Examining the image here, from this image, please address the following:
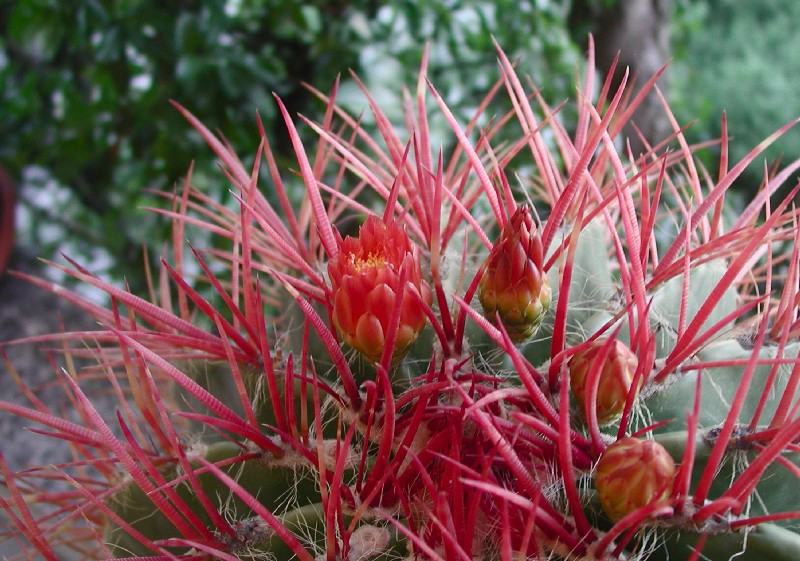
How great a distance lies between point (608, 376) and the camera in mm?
289

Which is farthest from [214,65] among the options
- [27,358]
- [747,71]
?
[747,71]

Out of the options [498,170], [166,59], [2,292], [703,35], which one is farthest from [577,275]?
[703,35]

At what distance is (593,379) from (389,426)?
8 cm

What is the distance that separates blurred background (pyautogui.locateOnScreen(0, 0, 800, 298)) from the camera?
0.99 metres

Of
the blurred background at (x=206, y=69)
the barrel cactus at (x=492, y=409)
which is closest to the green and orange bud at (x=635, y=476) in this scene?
the barrel cactus at (x=492, y=409)

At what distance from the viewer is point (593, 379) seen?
0.86 ft

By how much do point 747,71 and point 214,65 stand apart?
2.90m

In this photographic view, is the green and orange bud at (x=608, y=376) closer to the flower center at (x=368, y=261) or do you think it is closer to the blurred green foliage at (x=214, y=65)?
the flower center at (x=368, y=261)

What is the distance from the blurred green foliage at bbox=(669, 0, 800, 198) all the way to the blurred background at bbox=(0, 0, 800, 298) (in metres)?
1.30

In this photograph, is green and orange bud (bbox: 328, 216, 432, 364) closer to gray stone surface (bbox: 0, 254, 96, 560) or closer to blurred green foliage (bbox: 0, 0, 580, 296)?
blurred green foliage (bbox: 0, 0, 580, 296)

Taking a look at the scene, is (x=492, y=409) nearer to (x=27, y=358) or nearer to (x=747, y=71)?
(x=27, y=358)

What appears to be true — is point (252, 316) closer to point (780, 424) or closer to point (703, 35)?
point (780, 424)

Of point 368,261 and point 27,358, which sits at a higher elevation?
point 368,261

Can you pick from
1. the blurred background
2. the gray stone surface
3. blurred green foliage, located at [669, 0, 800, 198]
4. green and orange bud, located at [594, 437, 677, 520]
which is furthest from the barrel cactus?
blurred green foliage, located at [669, 0, 800, 198]
